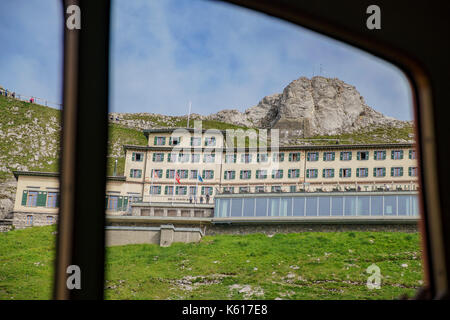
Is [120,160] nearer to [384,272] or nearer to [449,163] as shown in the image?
[384,272]

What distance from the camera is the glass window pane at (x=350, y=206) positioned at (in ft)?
97.9

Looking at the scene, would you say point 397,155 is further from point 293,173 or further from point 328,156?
point 293,173

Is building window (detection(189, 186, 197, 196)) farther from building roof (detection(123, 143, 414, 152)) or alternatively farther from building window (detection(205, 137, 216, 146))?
building window (detection(205, 137, 216, 146))

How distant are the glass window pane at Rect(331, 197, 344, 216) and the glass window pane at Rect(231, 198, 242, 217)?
15.8 feet

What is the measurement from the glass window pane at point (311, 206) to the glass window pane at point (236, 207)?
3532mm

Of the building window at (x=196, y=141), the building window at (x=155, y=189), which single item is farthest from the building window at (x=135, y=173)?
the building window at (x=196, y=141)

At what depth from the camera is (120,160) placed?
6297 cm

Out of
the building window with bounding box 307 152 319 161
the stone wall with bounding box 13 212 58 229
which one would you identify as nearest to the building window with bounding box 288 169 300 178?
the building window with bounding box 307 152 319 161

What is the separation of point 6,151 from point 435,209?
→ 6346 cm

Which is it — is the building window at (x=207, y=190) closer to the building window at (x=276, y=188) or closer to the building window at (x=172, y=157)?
the building window at (x=172, y=157)

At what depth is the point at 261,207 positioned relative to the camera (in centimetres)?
3078

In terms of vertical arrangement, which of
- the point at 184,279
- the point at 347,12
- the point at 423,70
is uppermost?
the point at 347,12

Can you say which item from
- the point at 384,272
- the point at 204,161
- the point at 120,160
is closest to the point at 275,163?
the point at 204,161
